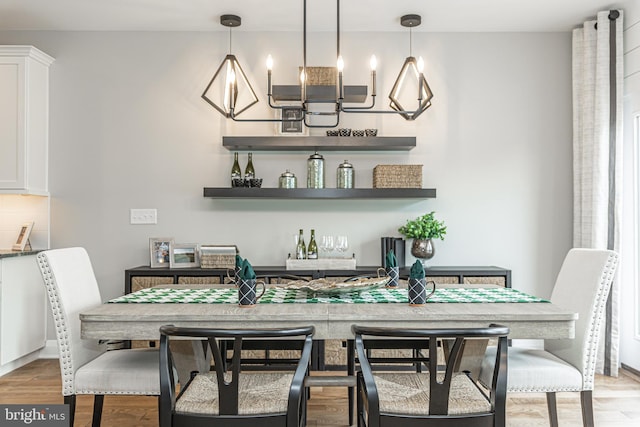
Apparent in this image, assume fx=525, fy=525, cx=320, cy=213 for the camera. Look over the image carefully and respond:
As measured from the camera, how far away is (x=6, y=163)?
3838 millimetres

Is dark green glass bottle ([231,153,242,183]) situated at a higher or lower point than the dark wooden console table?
higher

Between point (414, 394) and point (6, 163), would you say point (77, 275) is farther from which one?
Result: point (6, 163)

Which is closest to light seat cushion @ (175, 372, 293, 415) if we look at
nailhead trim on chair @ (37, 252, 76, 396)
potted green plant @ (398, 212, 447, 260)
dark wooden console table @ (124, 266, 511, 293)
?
nailhead trim on chair @ (37, 252, 76, 396)

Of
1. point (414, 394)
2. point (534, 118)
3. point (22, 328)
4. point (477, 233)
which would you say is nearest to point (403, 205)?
A: point (477, 233)

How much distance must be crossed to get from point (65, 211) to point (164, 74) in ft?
4.40

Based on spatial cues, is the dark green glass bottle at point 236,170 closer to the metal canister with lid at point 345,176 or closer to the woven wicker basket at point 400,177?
the metal canister with lid at point 345,176

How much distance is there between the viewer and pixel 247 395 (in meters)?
1.90

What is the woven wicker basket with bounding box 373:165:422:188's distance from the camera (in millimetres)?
3945

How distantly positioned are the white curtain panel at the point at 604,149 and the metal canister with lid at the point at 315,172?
1930 millimetres

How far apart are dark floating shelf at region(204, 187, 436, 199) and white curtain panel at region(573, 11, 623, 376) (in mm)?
1119

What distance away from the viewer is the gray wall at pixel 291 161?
164 inches

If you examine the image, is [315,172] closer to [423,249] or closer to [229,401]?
[423,249]
